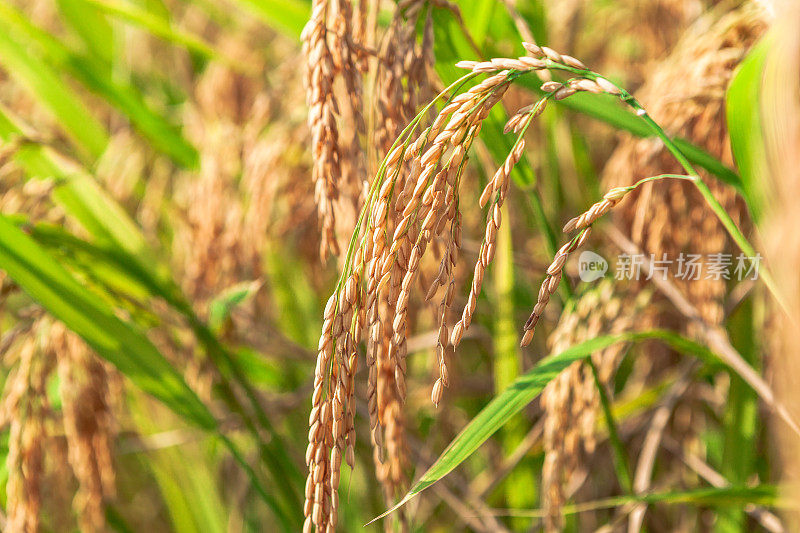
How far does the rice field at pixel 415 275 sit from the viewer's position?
2.29ft

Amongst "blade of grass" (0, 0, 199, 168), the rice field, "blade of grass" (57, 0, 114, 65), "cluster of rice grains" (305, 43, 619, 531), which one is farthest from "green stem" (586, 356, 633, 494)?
"blade of grass" (57, 0, 114, 65)

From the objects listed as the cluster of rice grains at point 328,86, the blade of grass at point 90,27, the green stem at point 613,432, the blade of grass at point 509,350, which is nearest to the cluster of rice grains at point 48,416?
the cluster of rice grains at point 328,86

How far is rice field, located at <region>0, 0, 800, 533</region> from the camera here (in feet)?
2.29

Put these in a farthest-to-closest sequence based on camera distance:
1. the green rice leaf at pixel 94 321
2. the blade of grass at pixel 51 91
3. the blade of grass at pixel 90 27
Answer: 1. the blade of grass at pixel 90 27
2. the blade of grass at pixel 51 91
3. the green rice leaf at pixel 94 321

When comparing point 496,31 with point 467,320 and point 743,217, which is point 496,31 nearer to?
point 743,217

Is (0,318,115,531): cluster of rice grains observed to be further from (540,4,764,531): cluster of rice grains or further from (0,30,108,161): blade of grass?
(540,4,764,531): cluster of rice grains

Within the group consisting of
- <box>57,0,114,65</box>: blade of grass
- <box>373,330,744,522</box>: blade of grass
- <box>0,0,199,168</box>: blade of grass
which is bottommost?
<box>373,330,744,522</box>: blade of grass

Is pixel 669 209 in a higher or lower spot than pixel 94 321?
lower

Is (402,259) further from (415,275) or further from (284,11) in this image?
(284,11)

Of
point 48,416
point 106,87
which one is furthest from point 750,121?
point 106,87

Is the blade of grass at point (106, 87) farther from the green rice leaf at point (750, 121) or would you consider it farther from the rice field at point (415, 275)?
the green rice leaf at point (750, 121)

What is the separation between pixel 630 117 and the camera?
1010 mm

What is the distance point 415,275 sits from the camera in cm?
67

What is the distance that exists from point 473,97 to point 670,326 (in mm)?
1129
